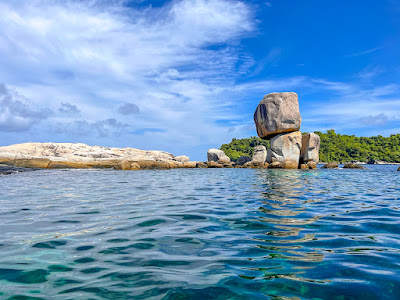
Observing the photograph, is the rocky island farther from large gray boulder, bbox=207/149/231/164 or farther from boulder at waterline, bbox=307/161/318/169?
large gray boulder, bbox=207/149/231/164

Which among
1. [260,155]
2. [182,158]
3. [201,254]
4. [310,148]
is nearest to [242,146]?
[182,158]

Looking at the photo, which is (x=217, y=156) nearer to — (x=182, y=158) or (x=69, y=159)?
(x=182, y=158)

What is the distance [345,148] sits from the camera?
90562 mm

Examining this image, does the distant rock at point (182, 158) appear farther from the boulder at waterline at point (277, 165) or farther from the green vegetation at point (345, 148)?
the green vegetation at point (345, 148)

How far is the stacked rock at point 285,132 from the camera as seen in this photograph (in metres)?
28.9

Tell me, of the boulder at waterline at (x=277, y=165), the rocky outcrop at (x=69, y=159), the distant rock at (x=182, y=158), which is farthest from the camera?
the distant rock at (x=182, y=158)

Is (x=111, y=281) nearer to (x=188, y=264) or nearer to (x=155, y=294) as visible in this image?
(x=155, y=294)

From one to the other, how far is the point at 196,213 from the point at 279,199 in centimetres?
286

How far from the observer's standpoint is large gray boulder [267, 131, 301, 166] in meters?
28.9

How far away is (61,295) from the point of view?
213 cm

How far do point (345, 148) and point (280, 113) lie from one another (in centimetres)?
7358

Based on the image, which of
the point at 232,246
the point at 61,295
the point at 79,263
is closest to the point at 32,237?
the point at 79,263

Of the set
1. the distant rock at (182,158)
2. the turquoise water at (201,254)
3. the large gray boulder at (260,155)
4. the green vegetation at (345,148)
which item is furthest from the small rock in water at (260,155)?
the green vegetation at (345,148)

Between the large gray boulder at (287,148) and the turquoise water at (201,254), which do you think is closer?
the turquoise water at (201,254)
